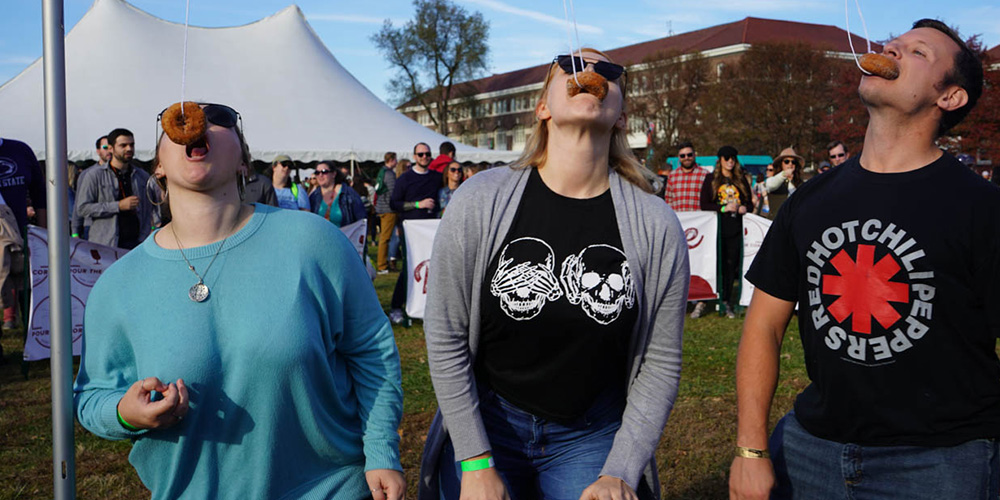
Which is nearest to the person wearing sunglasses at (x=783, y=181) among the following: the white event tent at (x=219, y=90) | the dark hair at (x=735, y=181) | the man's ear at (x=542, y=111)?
the dark hair at (x=735, y=181)

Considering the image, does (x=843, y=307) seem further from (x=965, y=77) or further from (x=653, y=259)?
(x=965, y=77)

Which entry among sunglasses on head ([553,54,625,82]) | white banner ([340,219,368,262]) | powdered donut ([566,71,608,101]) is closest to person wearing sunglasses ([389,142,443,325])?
white banner ([340,219,368,262])

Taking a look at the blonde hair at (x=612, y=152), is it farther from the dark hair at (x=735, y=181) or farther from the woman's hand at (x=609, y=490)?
the dark hair at (x=735, y=181)

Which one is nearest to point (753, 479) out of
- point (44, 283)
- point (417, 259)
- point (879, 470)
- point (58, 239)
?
point (879, 470)

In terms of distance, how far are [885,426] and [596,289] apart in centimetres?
89

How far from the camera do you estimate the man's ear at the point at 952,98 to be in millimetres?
2359

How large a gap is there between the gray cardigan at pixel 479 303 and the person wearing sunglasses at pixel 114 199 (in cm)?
641

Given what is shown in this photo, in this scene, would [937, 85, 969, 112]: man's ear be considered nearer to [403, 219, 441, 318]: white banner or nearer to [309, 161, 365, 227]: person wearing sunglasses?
[403, 219, 441, 318]: white banner

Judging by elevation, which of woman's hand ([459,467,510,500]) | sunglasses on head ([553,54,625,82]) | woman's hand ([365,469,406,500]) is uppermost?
sunglasses on head ([553,54,625,82])

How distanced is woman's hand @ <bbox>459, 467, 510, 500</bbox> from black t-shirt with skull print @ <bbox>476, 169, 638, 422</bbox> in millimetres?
237

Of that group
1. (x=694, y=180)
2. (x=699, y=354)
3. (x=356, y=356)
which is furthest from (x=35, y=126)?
(x=356, y=356)

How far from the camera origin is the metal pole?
2150 millimetres

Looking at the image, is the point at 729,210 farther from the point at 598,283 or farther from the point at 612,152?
the point at 598,283

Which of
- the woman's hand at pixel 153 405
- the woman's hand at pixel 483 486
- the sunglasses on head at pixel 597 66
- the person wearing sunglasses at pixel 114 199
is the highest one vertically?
the sunglasses on head at pixel 597 66
